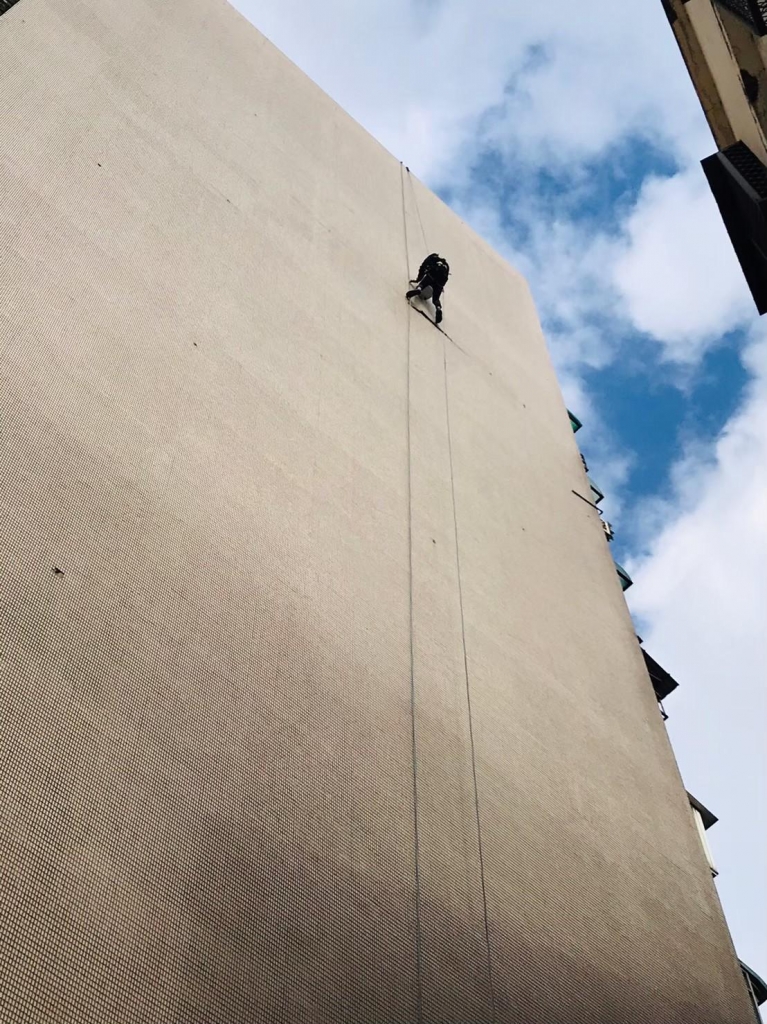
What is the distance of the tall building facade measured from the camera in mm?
1933

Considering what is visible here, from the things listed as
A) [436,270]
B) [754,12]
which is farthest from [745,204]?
[436,270]

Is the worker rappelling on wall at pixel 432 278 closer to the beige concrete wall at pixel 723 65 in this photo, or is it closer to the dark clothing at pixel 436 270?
the dark clothing at pixel 436 270

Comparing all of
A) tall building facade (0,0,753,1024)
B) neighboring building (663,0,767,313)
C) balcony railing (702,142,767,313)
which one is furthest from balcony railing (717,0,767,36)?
tall building facade (0,0,753,1024)

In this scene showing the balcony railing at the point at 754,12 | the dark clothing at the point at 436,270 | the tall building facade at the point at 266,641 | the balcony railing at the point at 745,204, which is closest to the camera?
the tall building facade at the point at 266,641

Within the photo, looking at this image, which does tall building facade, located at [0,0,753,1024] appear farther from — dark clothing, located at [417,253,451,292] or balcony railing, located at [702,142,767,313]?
balcony railing, located at [702,142,767,313]

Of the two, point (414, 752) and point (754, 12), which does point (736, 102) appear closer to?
point (754, 12)

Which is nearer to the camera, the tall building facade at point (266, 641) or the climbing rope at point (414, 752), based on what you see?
the tall building facade at point (266, 641)

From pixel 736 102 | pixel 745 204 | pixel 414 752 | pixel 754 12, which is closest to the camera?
pixel 414 752

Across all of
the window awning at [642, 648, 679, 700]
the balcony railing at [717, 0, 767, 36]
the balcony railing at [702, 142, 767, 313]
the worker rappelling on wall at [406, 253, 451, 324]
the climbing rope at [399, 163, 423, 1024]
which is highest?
the balcony railing at [717, 0, 767, 36]

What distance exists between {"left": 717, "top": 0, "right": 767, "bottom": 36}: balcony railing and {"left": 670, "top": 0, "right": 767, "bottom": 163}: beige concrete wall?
0.05 m

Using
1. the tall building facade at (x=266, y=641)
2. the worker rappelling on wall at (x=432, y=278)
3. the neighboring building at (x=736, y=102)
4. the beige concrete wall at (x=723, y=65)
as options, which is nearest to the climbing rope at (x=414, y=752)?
the tall building facade at (x=266, y=641)

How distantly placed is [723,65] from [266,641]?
512 cm

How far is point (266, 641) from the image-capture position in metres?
2.62

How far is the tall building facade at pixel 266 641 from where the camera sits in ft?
6.34
